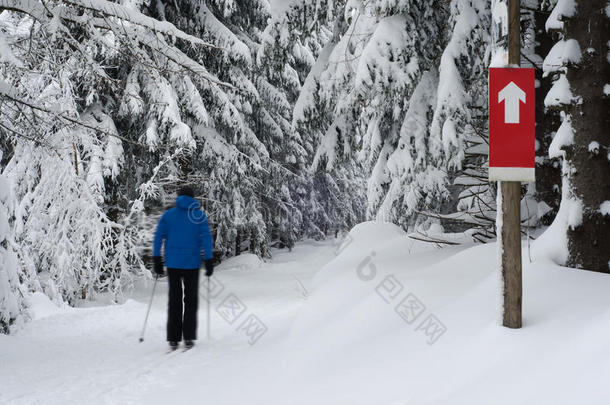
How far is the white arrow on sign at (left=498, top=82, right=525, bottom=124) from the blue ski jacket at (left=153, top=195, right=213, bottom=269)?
13.9ft

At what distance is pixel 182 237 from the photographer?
266 inches

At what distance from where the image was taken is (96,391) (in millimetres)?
4891

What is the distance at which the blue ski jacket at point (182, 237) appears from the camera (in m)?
6.74

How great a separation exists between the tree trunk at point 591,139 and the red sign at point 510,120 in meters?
1.03

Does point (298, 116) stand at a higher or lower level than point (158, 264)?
higher

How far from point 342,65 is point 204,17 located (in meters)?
7.96

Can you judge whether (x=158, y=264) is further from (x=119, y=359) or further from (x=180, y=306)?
(x=119, y=359)

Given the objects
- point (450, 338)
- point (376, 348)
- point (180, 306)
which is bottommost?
point (180, 306)

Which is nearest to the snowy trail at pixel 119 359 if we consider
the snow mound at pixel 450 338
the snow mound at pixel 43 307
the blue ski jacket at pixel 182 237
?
the snow mound at pixel 43 307

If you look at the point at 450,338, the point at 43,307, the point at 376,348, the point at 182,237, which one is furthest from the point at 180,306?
the point at 43,307

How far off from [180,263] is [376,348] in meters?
3.08

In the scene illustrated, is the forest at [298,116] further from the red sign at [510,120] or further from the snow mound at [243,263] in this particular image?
the snow mound at [243,263]

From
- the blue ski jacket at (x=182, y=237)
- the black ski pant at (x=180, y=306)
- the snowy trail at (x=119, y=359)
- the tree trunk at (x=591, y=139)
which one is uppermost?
the tree trunk at (x=591, y=139)

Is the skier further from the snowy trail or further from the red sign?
the red sign
